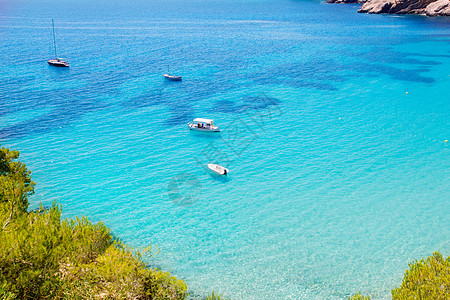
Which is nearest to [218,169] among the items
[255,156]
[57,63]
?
[255,156]

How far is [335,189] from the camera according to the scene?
43938 mm

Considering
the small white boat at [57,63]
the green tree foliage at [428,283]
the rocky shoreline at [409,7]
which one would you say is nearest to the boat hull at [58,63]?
the small white boat at [57,63]

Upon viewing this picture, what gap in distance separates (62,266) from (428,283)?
22.4m

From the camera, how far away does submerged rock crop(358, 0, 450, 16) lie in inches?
6378

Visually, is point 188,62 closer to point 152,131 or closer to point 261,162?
point 152,131

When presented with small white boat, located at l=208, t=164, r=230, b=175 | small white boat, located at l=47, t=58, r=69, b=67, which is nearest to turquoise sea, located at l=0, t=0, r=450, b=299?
small white boat, located at l=208, t=164, r=230, b=175

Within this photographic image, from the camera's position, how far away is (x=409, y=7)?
579 ft

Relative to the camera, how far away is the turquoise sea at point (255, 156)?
33.4 m

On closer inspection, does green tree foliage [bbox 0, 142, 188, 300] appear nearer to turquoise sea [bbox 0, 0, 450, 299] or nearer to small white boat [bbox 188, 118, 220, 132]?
turquoise sea [bbox 0, 0, 450, 299]

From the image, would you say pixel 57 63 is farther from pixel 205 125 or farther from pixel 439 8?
pixel 439 8

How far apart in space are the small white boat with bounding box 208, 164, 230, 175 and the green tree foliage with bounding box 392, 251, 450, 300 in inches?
993

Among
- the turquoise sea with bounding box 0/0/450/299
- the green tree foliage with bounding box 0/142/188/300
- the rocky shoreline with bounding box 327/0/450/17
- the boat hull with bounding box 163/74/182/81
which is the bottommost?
the turquoise sea with bounding box 0/0/450/299

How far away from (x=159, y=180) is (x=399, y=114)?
45449 millimetres

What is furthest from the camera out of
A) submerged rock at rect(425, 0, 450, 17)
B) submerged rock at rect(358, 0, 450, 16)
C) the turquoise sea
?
submerged rock at rect(358, 0, 450, 16)
